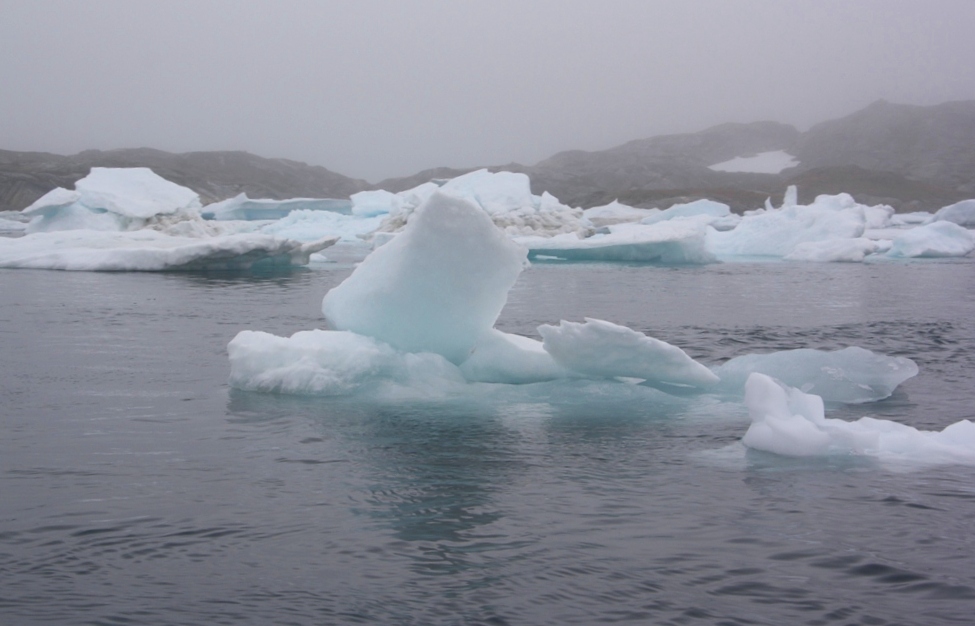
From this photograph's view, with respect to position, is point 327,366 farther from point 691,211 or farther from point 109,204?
point 691,211

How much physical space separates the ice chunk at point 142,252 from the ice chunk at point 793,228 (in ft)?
43.2

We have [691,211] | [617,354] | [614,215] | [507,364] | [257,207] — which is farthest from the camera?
[614,215]

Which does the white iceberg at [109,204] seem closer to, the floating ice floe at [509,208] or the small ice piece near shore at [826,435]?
the floating ice floe at [509,208]

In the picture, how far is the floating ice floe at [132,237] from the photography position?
20.0 metres

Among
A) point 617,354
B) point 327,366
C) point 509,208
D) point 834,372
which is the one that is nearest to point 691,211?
point 509,208

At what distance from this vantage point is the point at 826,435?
528cm

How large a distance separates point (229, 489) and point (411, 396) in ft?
7.79

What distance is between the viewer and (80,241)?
72.9 feet

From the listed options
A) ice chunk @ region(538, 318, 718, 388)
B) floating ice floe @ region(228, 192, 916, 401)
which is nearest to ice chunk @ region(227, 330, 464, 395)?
floating ice floe @ region(228, 192, 916, 401)

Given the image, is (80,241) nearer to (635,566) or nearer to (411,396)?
(411,396)

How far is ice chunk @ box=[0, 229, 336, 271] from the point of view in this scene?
1973cm

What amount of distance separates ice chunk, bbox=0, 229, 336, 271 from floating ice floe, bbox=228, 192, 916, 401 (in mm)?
12864

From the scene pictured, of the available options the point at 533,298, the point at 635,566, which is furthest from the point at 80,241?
the point at 635,566

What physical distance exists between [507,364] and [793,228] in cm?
2270
